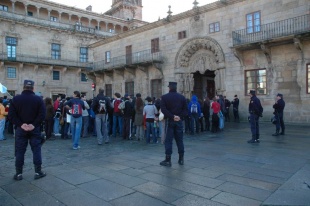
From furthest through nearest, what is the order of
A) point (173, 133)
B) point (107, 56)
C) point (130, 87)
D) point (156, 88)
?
1. point (107, 56)
2. point (130, 87)
3. point (156, 88)
4. point (173, 133)

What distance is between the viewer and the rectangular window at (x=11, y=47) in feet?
94.4

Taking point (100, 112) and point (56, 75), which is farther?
point (56, 75)

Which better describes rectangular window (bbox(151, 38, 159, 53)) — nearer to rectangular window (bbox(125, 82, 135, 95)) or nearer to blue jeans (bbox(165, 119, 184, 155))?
rectangular window (bbox(125, 82, 135, 95))

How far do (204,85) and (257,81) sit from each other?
5.80 metres

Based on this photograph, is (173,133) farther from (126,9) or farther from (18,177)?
(126,9)

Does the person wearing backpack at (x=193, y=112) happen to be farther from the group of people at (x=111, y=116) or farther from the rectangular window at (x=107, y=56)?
the rectangular window at (x=107, y=56)

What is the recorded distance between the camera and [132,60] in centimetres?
2225

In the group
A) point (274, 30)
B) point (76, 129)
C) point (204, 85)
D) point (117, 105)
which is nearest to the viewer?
point (76, 129)

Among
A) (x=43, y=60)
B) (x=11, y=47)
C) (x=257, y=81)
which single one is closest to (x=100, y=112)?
(x=257, y=81)

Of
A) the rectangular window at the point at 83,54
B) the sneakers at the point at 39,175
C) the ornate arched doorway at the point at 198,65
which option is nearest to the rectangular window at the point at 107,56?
the ornate arched doorway at the point at 198,65

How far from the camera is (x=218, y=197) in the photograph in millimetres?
3521

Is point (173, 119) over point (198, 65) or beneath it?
beneath

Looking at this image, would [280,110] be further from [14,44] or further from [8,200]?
[14,44]

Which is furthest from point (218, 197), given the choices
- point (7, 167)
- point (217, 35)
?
point (217, 35)
